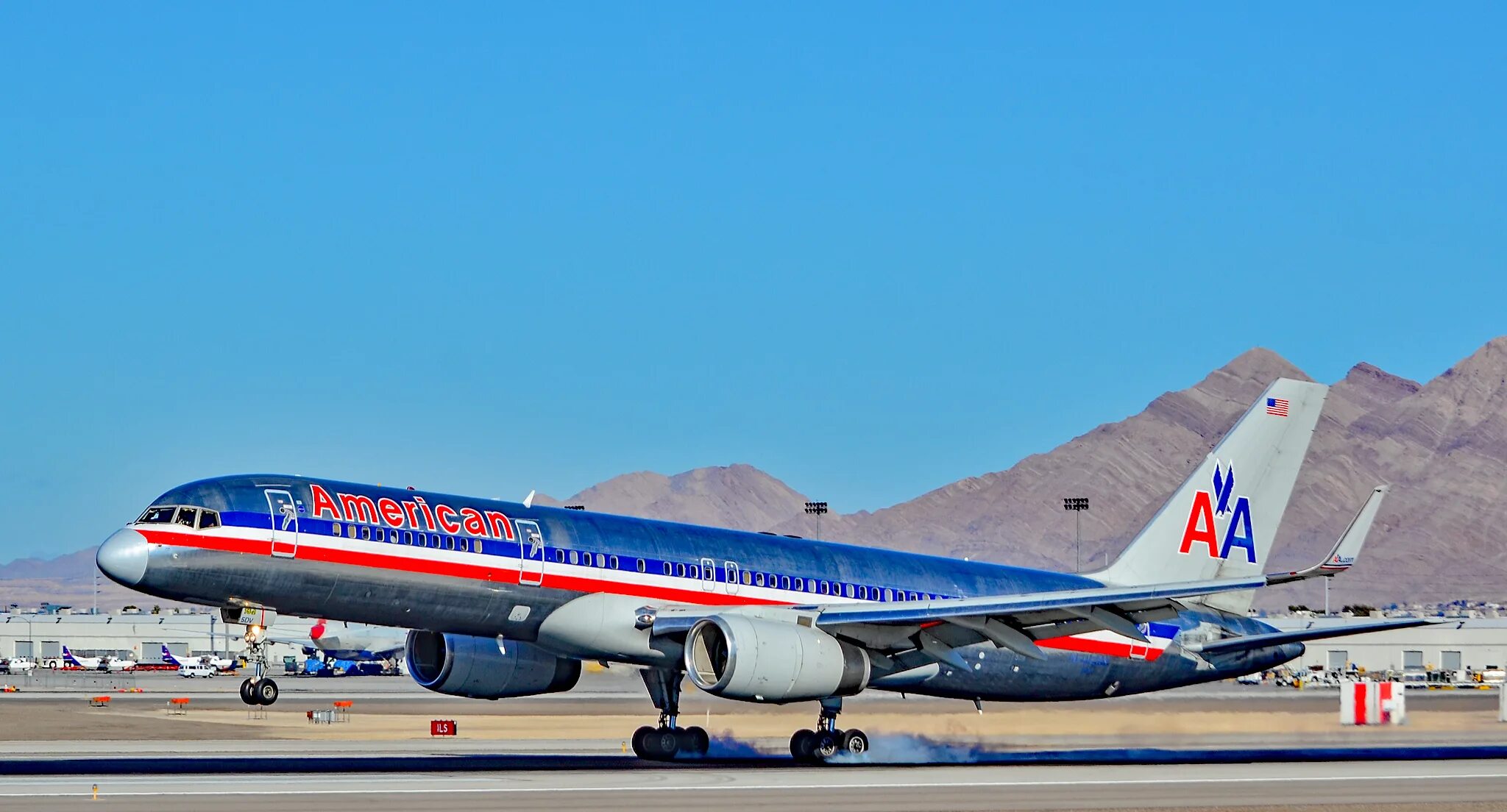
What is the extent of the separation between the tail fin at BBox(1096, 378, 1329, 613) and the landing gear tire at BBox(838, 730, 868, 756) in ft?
34.3

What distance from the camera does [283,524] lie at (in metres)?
38.1

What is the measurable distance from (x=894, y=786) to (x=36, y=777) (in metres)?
17.1

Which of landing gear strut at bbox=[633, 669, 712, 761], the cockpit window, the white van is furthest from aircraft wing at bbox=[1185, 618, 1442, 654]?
the white van

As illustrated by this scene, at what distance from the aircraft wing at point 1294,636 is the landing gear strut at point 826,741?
10920mm

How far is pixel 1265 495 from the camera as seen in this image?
51719mm

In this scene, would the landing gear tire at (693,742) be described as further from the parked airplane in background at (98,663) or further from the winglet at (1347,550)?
the parked airplane in background at (98,663)

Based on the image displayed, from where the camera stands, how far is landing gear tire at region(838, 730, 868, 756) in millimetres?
43969

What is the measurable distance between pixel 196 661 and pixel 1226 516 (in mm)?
102833

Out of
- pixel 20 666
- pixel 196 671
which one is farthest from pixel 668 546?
pixel 20 666

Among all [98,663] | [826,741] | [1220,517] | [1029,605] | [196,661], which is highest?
[98,663]

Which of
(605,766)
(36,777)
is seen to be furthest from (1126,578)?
(36,777)

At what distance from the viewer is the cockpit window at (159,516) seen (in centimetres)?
3753

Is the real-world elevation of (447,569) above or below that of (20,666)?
below

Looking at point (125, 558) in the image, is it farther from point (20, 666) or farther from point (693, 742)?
point (20, 666)
